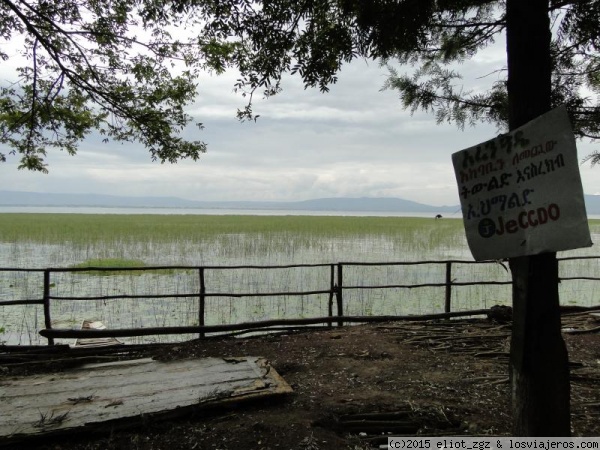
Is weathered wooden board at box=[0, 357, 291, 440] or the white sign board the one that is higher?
the white sign board

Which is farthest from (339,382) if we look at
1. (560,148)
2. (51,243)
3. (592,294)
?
(51,243)

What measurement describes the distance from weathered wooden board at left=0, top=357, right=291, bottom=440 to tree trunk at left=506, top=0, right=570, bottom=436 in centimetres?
191

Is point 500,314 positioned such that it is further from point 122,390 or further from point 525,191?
point 122,390

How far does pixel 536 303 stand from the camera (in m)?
1.68

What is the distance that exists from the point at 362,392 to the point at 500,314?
295cm

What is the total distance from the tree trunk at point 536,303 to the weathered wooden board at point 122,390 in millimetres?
1911

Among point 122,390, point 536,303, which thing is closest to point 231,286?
point 122,390

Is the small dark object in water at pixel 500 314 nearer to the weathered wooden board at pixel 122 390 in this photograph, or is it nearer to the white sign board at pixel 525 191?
the weathered wooden board at pixel 122 390

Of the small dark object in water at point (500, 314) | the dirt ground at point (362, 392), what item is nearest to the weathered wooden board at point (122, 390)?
the dirt ground at point (362, 392)

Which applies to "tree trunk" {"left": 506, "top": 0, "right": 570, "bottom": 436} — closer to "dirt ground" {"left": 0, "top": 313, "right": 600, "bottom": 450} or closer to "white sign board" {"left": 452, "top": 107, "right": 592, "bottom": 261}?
"white sign board" {"left": 452, "top": 107, "right": 592, "bottom": 261}

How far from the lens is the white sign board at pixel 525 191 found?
4.84ft

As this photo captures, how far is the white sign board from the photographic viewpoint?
1.48m

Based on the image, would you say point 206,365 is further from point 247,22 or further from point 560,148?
point 560,148

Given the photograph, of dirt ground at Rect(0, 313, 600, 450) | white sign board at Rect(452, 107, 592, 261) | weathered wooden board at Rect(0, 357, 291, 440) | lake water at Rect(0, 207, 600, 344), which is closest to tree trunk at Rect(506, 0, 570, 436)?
white sign board at Rect(452, 107, 592, 261)
